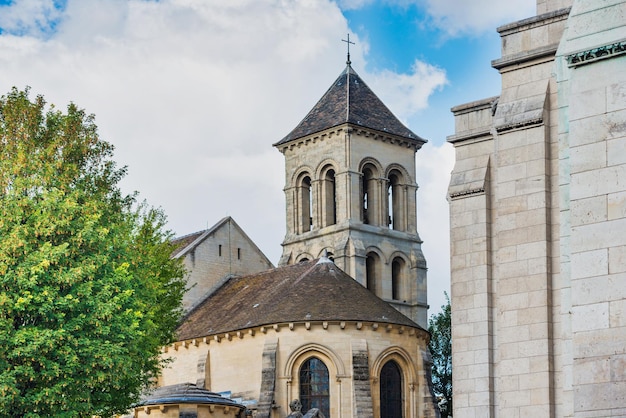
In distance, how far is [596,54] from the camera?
52.7ft

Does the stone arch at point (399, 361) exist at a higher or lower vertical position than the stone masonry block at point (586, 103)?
lower

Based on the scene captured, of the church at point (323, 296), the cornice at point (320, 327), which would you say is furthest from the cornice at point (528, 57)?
the cornice at point (320, 327)

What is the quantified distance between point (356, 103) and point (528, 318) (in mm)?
52535

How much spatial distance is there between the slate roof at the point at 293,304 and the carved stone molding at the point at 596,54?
118 feet

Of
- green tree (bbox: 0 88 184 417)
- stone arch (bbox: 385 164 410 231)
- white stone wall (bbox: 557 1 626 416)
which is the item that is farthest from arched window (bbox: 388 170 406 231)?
white stone wall (bbox: 557 1 626 416)

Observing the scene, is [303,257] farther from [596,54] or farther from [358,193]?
[596,54]

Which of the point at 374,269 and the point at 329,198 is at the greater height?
the point at 329,198

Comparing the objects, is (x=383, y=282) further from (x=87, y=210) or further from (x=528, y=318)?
(x=528, y=318)

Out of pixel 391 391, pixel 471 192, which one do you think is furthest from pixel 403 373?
pixel 471 192

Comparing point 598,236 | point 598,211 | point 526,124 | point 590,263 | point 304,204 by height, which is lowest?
point 590,263

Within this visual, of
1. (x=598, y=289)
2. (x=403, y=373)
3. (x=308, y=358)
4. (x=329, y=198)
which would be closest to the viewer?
(x=598, y=289)

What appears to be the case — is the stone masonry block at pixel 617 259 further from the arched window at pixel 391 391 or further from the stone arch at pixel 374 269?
the stone arch at pixel 374 269

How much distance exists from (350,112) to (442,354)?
14.2m

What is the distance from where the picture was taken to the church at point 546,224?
15.5 m
